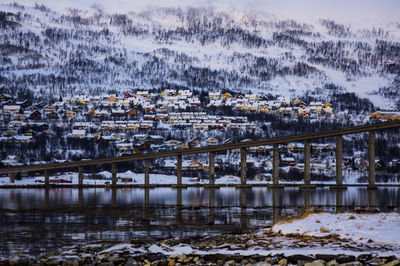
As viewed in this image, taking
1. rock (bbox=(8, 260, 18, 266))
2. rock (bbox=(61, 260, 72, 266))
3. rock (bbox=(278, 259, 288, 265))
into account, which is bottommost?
rock (bbox=(8, 260, 18, 266))

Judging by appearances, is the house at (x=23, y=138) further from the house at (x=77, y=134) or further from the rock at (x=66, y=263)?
the rock at (x=66, y=263)

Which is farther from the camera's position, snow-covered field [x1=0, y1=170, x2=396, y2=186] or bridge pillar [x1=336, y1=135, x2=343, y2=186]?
snow-covered field [x1=0, y1=170, x2=396, y2=186]

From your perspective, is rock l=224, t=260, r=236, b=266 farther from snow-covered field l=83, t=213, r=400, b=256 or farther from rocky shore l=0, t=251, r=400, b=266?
snow-covered field l=83, t=213, r=400, b=256

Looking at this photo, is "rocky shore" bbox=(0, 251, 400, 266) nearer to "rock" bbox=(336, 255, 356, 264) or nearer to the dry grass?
"rock" bbox=(336, 255, 356, 264)

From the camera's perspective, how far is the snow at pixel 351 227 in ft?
67.7

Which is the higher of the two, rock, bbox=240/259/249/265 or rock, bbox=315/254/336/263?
rock, bbox=315/254/336/263

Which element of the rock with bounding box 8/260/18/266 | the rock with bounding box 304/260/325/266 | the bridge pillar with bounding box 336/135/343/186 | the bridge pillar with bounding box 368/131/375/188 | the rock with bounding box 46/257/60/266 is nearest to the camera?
the rock with bounding box 304/260/325/266

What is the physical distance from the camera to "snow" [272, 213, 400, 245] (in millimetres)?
20625


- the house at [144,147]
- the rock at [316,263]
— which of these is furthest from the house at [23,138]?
the rock at [316,263]

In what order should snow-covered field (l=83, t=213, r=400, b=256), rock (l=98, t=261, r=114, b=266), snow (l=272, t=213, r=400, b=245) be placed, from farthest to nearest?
snow (l=272, t=213, r=400, b=245) < snow-covered field (l=83, t=213, r=400, b=256) < rock (l=98, t=261, r=114, b=266)

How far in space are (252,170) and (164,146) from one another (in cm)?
3243

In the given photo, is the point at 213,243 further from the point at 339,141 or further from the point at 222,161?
the point at 222,161

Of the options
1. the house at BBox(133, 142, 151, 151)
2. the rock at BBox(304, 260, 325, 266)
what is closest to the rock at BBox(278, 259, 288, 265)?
the rock at BBox(304, 260, 325, 266)

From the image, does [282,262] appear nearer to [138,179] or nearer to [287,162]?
[138,179]
